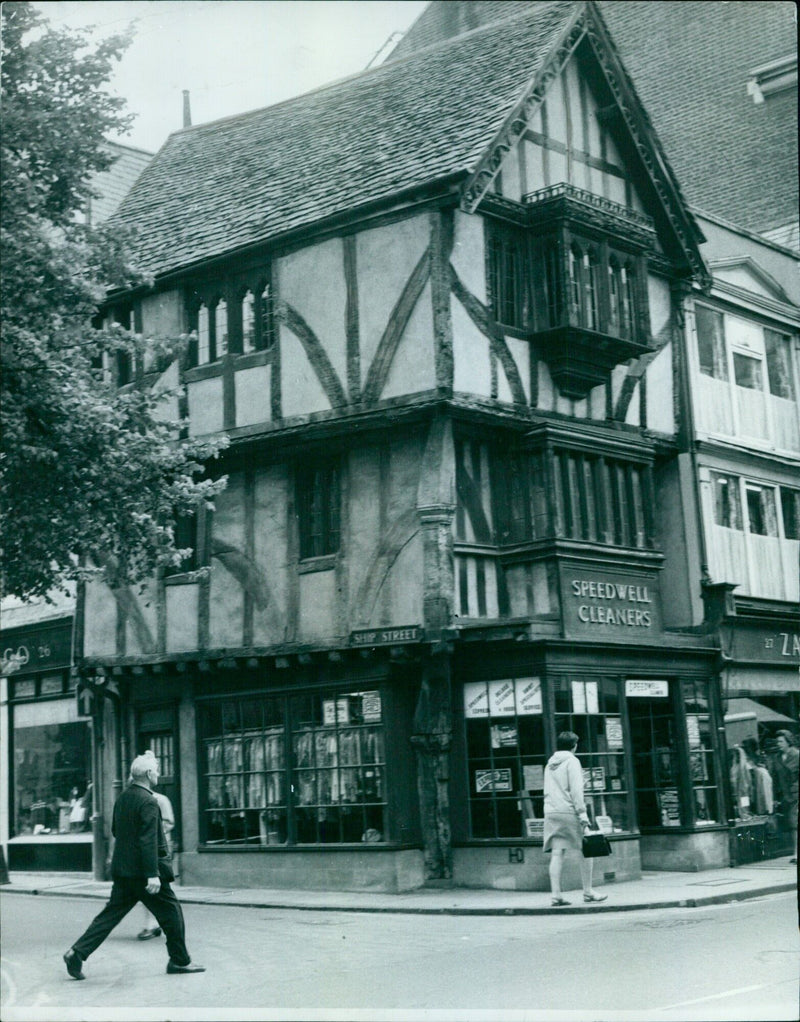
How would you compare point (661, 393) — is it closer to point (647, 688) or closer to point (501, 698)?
point (647, 688)

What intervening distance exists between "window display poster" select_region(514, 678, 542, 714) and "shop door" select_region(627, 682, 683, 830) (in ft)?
6.46

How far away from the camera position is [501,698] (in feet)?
51.9

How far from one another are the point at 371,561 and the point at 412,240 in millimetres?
3643

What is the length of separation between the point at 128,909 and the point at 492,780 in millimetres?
6628

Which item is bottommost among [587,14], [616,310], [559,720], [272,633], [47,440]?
[559,720]

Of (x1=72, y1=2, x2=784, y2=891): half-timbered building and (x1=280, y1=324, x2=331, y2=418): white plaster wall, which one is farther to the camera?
(x1=280, y1=324, x2=331, y2=418): white plaster wall

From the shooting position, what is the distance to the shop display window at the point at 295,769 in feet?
53.0

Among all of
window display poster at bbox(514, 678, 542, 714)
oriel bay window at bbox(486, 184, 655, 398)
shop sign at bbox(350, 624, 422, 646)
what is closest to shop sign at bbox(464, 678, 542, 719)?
window display poster at bbox(514, 678, 542, 714)

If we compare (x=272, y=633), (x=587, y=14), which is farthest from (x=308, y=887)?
(x=587, y=14)

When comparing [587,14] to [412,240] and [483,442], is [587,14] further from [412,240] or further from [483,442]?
[483,442]

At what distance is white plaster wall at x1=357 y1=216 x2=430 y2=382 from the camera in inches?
633

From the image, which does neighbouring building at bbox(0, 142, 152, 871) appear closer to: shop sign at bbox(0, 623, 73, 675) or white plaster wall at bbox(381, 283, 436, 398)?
shop sign at bbox(0, 623, 73, 675)

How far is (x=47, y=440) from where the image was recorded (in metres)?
12.2

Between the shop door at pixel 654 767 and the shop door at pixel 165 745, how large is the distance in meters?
5.66
